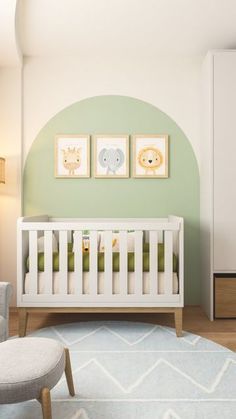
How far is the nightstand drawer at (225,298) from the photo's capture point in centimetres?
266

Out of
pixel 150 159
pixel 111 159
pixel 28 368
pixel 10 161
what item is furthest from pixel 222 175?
pixel 28 368

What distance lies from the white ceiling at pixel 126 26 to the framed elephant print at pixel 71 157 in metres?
0.76

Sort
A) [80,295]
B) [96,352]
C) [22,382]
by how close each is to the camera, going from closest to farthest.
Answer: [22,382], [96,352], [80,295]

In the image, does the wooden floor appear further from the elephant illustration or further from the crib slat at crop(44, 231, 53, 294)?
the elephant illustration

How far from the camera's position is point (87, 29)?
2703 millimetres

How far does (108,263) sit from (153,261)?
296mm

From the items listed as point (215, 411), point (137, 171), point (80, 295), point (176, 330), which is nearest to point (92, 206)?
point (137, 171)

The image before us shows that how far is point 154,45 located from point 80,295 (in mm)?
2112

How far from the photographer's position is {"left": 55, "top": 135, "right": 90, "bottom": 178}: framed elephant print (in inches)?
121

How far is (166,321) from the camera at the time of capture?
8.59ft

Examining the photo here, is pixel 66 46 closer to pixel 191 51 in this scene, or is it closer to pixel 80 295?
pixel 191 51

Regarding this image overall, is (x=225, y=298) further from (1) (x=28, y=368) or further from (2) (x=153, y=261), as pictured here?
(1) (x=28, y=368)

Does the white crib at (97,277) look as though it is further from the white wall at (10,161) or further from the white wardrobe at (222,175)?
the white wall at (10,161)

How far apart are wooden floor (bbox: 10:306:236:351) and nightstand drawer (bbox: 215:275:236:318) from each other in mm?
59
